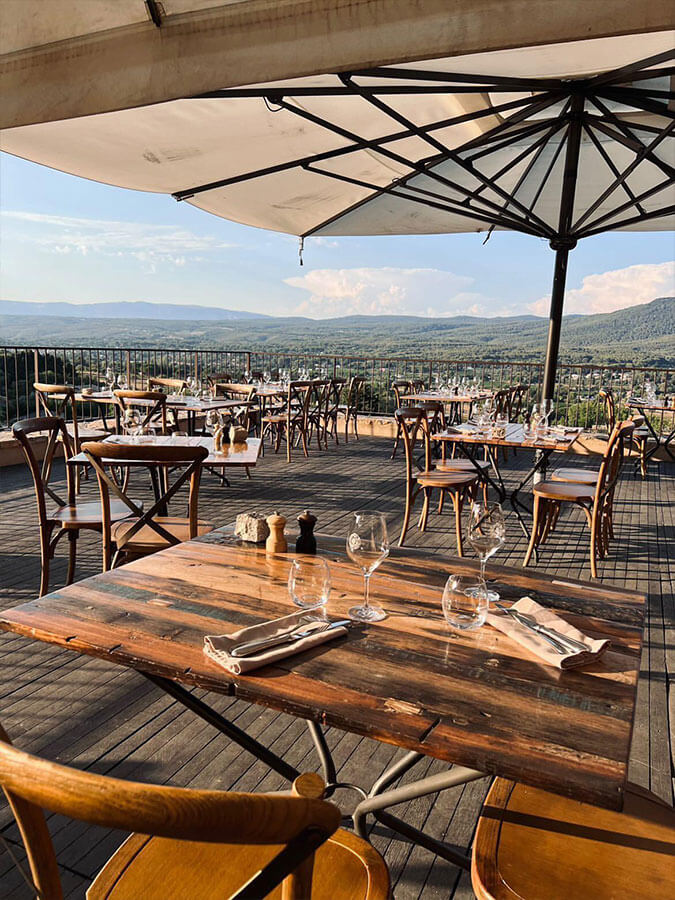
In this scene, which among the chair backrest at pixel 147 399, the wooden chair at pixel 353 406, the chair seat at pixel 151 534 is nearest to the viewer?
the chair seat at pixel 151 534

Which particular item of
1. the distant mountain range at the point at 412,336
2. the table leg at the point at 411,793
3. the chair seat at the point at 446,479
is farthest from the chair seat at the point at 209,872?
the distant mountain range at the point at 412,336

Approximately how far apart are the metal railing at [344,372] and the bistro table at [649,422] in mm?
204

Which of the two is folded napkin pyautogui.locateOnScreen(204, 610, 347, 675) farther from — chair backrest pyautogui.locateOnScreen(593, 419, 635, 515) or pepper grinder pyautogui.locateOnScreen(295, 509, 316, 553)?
chair backrest pyautogui.locateOnScreen(593, 419, 635, 515)

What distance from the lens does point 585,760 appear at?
1034 mm

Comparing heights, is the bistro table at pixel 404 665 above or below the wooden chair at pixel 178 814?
below

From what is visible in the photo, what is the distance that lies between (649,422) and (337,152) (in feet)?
22.8

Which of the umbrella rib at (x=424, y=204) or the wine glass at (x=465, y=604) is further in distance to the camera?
the umbrella rib at (x=424, y=204)

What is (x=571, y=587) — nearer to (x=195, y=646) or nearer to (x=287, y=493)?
(x=195, y=646)

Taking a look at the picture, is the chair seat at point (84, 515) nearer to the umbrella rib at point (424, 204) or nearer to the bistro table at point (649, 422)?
the umbrella rib at point (424, 204)

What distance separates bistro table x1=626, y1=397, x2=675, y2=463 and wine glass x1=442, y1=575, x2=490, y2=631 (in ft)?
25.3

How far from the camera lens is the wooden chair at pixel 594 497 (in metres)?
4.58

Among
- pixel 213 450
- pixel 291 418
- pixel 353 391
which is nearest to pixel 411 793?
pixel 213 450

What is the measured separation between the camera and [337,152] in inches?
166

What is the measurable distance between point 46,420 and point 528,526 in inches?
164
